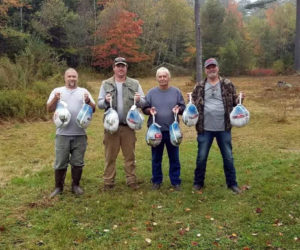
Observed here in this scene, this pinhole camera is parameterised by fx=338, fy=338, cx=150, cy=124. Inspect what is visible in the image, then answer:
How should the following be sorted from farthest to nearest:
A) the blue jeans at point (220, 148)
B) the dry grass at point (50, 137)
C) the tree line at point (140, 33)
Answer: the tree line at point (140, 33), the dry grass at point (50, 137), the blue jeans at point (220, 148)

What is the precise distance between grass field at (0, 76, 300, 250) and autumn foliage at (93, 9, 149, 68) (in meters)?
20.1

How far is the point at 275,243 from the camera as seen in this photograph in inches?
135

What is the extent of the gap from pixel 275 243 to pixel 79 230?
209 centimetres

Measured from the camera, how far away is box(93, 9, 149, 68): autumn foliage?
84.5 feet

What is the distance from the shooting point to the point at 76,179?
4.82 m

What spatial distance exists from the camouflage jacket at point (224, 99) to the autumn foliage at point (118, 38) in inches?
873

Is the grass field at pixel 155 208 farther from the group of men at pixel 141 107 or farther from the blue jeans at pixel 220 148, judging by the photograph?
the group of men at pixel 141 107

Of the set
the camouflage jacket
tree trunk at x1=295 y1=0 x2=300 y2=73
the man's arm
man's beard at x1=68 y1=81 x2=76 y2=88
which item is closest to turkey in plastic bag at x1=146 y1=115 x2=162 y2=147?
the camouflage jacket

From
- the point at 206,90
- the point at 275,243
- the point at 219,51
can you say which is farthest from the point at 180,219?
the point at 219,51

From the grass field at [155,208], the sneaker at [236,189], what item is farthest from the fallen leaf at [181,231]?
the sneaker at [236,189]

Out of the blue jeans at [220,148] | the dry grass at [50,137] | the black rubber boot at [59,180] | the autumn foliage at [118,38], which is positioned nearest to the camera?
the blue jeans at [220,148]

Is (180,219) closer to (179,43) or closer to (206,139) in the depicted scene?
(206,139)

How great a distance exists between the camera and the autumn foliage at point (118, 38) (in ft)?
84.5

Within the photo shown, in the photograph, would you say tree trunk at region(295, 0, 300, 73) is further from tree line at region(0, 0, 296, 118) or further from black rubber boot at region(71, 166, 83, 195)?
black rubber boot at region(71, 166, 83, 195)
